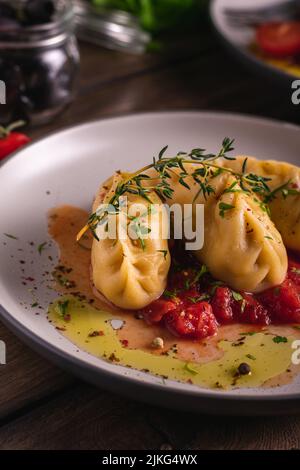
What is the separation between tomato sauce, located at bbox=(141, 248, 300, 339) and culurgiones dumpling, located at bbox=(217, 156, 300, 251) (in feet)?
0.56

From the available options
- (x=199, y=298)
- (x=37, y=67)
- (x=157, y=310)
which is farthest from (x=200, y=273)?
(x=37, y=67)

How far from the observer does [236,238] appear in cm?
229

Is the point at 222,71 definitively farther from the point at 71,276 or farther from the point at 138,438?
the point at 138,438

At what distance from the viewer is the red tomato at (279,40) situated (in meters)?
3.66

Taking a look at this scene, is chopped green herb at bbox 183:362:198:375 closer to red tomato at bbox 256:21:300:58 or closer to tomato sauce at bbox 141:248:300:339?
tomato sauce at bbox 141:248:300:339

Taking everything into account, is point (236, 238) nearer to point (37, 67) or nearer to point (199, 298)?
point (199, 298)

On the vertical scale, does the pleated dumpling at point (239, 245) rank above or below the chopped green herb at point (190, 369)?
above

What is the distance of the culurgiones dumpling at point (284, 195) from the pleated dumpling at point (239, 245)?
0.15 meters

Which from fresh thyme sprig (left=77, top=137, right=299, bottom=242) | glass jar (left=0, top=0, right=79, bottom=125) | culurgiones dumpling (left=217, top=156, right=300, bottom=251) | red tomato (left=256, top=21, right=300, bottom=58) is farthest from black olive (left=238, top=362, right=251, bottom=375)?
red tomato (left=256, top=21, right=300, bottom=58)

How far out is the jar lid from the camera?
120 inches

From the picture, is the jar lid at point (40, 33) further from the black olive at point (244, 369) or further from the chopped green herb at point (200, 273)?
the black olive at point (244, 369)

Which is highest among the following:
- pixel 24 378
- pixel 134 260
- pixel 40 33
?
pixel 40 33

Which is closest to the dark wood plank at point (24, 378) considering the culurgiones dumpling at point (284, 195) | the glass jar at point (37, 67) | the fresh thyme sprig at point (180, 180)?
the fresh thyme sprig at point (180, 180)

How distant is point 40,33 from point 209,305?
4.90ft
